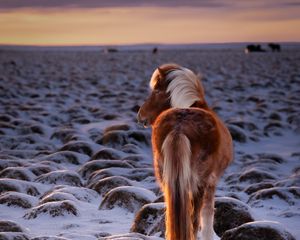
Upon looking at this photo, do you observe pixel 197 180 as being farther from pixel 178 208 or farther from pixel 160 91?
pixel 160 91

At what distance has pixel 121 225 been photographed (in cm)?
564

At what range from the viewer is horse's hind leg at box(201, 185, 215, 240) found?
439 cm

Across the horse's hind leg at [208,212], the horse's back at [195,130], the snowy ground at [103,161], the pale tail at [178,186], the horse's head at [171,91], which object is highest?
the horse's head at [171,91]

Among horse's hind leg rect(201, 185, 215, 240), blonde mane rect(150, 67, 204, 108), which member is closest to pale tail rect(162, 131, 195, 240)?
horse's hind leg rect(201, 185, 215, 240)

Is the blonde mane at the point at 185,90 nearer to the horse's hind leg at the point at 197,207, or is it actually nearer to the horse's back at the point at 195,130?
the horse's back at the point at 195,130

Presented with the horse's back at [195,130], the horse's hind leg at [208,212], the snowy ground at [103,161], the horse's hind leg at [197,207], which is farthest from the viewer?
the snowy ground at [103,161]

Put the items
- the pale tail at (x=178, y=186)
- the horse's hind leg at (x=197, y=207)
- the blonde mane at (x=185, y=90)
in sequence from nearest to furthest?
the pale tail at (x=178, y=186) < the horse's hind leg at (x=197, y=207) < the blonde mane at (x=185, y=90)

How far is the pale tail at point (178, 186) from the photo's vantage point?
149 inches

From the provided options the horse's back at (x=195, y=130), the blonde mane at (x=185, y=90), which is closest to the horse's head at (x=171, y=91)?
the blonde mane at (x=185, y=90)

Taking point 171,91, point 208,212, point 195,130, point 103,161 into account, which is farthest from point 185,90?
point 103,161

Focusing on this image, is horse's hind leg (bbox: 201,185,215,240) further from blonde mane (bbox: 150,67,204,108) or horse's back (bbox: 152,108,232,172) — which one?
blonde mane (bbox: 150,67,204,108)

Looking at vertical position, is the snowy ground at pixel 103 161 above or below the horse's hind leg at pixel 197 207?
below

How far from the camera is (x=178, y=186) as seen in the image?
3.82m

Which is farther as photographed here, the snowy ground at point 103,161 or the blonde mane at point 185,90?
the snowy ground at point 103,161
